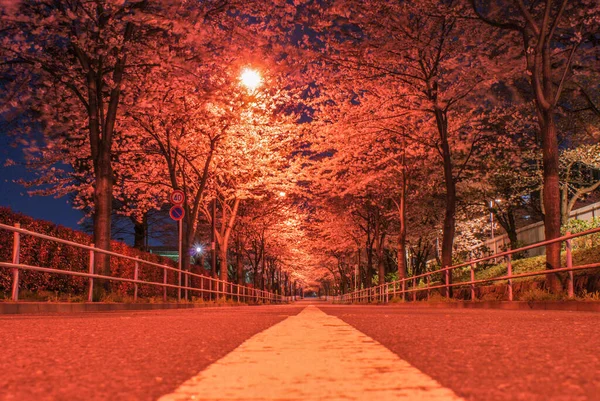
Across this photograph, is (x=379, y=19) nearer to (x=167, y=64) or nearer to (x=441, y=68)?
(x=441, y=68)

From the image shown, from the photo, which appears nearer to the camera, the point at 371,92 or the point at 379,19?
the point at 379,19

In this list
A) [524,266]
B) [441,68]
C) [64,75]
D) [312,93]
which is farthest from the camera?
[312,93]

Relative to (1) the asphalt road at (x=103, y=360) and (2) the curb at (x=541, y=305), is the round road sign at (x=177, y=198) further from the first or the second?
(1) the asphalt road at (x=103, y=360)

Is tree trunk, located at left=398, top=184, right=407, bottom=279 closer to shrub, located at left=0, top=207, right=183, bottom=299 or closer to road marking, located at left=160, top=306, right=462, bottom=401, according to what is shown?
shrub, located at left=0, top=207, right=183, bottom=299

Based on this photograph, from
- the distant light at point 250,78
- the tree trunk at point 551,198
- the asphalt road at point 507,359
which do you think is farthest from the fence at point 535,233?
the asphalt road at point 507,359

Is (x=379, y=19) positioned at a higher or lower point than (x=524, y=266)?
higher

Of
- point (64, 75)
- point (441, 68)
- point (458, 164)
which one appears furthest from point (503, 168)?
point (64, 75)

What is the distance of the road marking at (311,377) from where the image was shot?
2188 mm

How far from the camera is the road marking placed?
219cm

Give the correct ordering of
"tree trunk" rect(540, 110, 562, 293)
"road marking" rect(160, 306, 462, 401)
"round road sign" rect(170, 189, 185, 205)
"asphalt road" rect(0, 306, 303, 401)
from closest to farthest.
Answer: "road marking" rect(160, 306, 462, 401), "asphalt road" rect(0, 306, 303, 401), "tree trunk" rect(540, 110, 562, 293), "round road sign" rect(170, 189, 185, 205)

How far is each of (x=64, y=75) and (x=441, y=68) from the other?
42.6ft

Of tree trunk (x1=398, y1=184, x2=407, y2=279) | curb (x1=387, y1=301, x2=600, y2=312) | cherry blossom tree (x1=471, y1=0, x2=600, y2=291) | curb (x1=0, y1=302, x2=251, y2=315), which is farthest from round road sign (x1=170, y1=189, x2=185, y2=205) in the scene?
tree trunk (x1=398, y1=184, x2=407, y2=279)

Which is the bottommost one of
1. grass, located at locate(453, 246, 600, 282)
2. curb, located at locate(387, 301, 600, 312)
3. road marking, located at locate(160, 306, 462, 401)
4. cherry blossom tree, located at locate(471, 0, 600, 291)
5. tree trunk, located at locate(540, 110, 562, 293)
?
curb, located at locate(387, 301, 600, 312)

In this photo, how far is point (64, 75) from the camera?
16.3 meters
